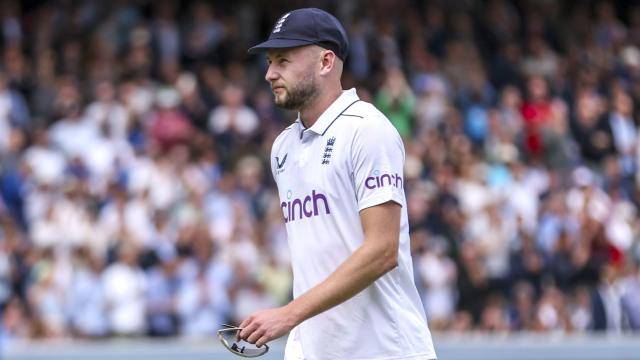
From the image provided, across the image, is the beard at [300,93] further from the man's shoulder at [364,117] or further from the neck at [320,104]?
the man's shoulder at [364,117]

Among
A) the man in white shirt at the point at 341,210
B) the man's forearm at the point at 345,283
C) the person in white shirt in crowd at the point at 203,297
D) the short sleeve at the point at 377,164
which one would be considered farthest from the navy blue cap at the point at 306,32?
the person in white shirt in crowd at the point at 203,297

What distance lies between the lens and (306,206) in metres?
4.43

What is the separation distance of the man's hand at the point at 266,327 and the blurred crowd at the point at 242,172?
848cm

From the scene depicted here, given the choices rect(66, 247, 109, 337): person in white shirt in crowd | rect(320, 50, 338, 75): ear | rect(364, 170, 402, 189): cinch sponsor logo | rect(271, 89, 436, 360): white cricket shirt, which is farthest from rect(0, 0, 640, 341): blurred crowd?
rect(364, 170, 402, 189): cinch sponsor logo

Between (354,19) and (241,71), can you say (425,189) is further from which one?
(354,19)

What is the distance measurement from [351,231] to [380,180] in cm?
22

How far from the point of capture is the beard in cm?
441

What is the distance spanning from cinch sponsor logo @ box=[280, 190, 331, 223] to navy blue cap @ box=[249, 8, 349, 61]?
0.49 meters

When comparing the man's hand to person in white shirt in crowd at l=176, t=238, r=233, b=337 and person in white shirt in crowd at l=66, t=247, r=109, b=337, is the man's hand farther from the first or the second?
person in white shirt in crowd at l=176, t=238, r=233, b=337

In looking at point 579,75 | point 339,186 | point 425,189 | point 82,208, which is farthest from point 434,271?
point 339,186

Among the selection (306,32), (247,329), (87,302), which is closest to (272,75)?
(306,32)

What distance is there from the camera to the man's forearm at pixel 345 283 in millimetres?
4172

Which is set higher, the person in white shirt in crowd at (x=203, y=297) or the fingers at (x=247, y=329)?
the fingers at (x=247, y=329)

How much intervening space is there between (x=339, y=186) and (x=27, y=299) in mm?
8648
